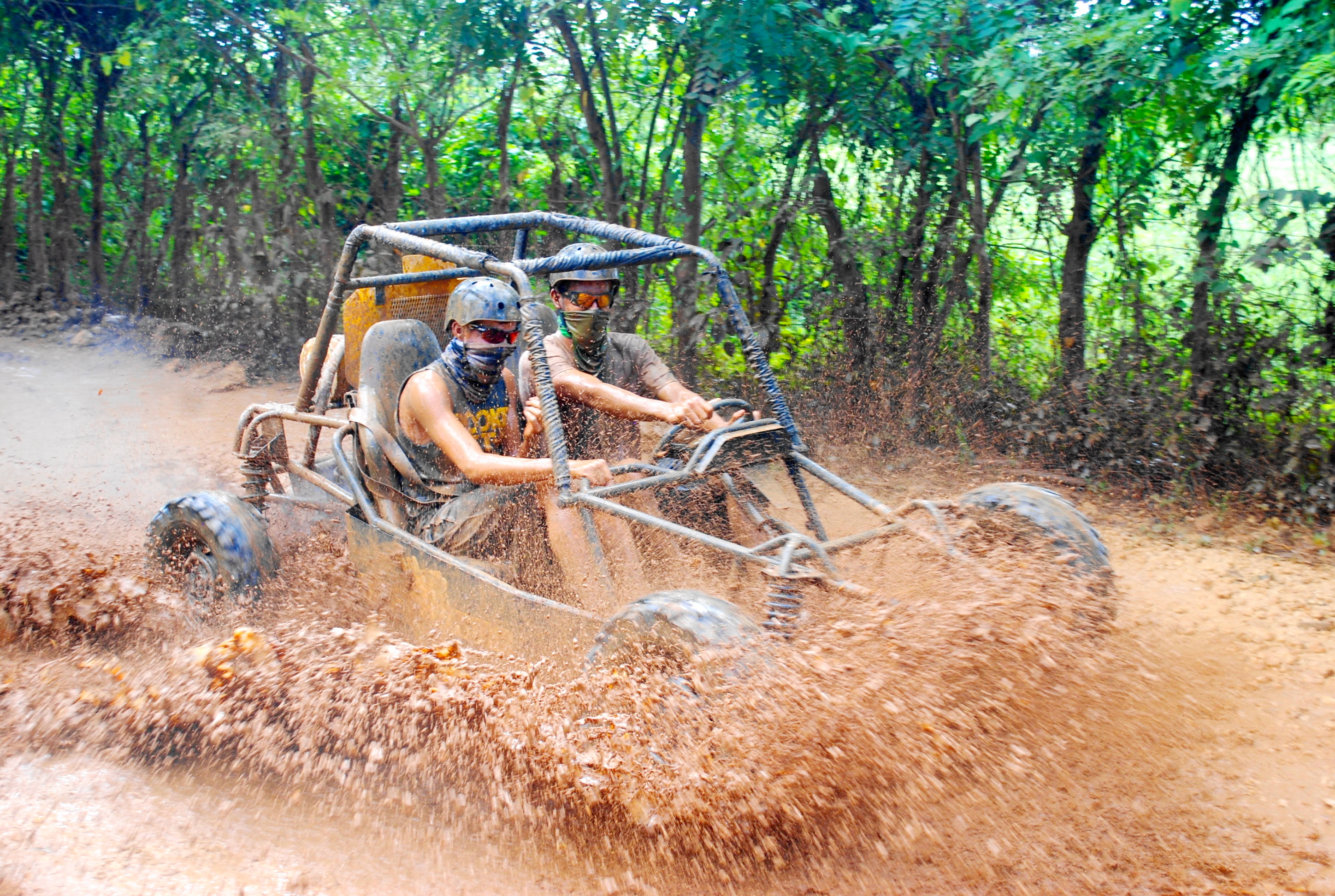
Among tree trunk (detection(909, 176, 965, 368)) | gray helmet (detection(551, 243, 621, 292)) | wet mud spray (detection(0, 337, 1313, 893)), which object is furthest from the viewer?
tree trunk (detection(909, 176, 965, 368))

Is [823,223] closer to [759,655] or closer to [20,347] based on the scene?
[759,655]

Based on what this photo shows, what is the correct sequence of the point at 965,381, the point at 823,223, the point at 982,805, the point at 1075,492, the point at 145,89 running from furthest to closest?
the point at 145,89
the point at 823,223
the point at 965,381
the point at 1075,492
the point at 982,805

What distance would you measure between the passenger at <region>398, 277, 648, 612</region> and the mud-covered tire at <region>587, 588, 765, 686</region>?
0.40 m

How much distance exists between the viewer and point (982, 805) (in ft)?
9.48

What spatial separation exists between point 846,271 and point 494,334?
13.3 ft

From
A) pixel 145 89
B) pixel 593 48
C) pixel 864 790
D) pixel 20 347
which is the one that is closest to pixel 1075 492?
pixel 864 790

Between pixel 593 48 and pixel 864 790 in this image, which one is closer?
pixel 864 790

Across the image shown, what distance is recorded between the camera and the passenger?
3445 millimetres

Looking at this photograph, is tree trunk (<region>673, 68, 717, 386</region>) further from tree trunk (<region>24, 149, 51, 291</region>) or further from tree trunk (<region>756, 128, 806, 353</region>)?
tree trunk (<region>24, 149, 51, 291</region>)

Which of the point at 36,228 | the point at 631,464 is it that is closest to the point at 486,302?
the point at 631,464

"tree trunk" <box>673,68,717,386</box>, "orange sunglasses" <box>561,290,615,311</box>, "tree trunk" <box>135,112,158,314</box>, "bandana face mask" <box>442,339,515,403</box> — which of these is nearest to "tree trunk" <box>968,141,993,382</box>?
"tree trunk" <box>673,68,717,386</box>

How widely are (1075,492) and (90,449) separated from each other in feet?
22.8

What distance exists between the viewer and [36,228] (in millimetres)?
10156

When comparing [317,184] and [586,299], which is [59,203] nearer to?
[317,184]
